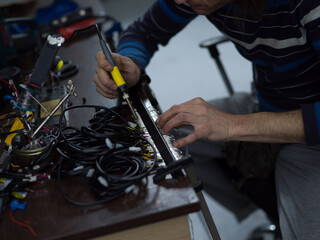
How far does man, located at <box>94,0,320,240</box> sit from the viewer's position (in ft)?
2.53

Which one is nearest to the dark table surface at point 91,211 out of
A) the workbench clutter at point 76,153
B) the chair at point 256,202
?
the workbench clutter at point 76,153

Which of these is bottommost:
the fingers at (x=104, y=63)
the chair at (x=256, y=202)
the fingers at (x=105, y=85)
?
the chair at (x=256, y=202)

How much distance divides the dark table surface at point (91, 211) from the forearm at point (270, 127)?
0.25m

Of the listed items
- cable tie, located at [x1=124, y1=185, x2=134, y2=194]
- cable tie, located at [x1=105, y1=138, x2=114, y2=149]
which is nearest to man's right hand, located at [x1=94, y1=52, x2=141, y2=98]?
cable tie, located at [x1=105, y1=138, x2=114, y2=149]

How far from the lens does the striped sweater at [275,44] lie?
0.79 metres

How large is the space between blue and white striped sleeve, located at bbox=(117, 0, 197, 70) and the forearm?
41 centimetres

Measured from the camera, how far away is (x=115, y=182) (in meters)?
0.62

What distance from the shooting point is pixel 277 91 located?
1.01 m

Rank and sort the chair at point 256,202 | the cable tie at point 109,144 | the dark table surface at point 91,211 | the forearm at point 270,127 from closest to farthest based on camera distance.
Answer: the dark table surface at point 91,211
the cable tie at point 109,144
the forearm at point 270,127
the chair at point 256,202

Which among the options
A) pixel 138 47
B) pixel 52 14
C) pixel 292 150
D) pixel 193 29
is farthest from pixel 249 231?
pixel 193 29

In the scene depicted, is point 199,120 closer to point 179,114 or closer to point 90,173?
point 179,114

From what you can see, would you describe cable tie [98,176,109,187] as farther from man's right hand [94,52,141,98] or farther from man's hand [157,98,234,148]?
man's right hand [94,52,141,98]

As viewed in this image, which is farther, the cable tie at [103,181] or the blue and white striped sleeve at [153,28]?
the blue and white striped sleeve at [153,28]

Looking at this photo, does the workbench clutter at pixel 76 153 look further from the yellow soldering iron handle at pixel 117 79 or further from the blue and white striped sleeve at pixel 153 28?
the blue and white striped sleeve at pixel 153 28
